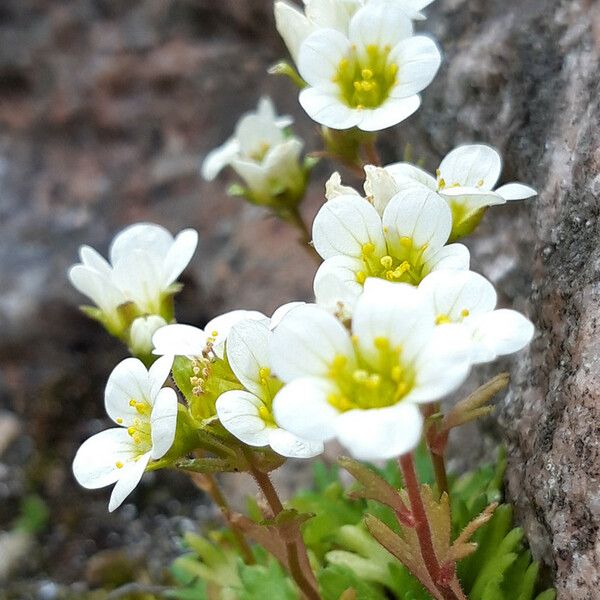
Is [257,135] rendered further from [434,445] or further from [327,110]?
[434,445]

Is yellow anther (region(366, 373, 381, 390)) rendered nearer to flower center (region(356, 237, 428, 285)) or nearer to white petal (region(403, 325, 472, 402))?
white petal (region(403, 325, 472, 402))

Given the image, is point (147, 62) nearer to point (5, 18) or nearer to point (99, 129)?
point (99, 129)

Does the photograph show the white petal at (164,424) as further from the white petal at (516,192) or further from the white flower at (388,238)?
the white petal at (516,192)

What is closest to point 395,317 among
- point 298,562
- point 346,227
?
point 346,227

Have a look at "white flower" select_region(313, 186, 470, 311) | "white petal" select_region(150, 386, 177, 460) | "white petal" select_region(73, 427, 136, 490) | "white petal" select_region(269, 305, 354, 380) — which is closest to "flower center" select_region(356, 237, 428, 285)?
"white flower" select_region(313, 186, 470, 311)

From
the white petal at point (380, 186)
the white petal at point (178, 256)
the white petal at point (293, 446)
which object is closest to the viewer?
the white petal at point (293, 446)

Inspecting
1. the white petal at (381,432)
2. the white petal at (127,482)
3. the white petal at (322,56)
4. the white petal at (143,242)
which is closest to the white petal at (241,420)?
the white petal at (127,482)
